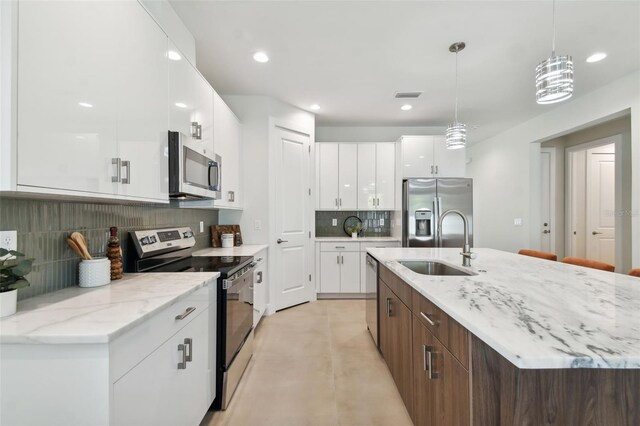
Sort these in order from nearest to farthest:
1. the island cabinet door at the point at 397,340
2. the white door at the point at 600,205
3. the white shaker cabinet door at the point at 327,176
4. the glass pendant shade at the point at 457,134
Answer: the island cabinet door at the point at 397,340
the glass pendant shade at the point at 457,134
the white shaker cabinet door at the point at 327,176
the white door at the point at 600,205

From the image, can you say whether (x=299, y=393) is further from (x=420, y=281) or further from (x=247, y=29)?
(x=247, y=29)

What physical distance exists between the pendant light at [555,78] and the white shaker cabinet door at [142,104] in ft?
7.07

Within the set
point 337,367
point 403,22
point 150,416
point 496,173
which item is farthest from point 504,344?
point 496,173

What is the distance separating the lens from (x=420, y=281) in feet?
4.90

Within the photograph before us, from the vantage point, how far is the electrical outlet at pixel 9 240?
3.46 feet

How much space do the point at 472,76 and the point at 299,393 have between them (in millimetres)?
3400

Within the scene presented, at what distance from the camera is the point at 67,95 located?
1.01 metres

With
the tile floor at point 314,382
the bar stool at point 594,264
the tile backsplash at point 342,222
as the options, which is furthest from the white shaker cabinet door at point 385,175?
the bar stool at point 594,264

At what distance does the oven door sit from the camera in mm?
1794

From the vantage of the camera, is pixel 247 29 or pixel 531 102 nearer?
pixel 247 29

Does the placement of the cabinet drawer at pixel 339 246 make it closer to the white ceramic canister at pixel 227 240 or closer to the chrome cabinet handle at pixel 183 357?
the white ceramic canister at pixel 227 240

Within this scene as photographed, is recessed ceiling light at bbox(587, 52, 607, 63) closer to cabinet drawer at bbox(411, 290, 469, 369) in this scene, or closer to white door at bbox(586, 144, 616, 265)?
white door at bbox(586, 144, 616, 265)

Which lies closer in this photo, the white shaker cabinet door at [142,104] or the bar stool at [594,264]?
the white shaker cabinet door at [142,104]

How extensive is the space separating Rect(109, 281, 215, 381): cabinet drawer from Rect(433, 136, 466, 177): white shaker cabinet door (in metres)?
3.88
